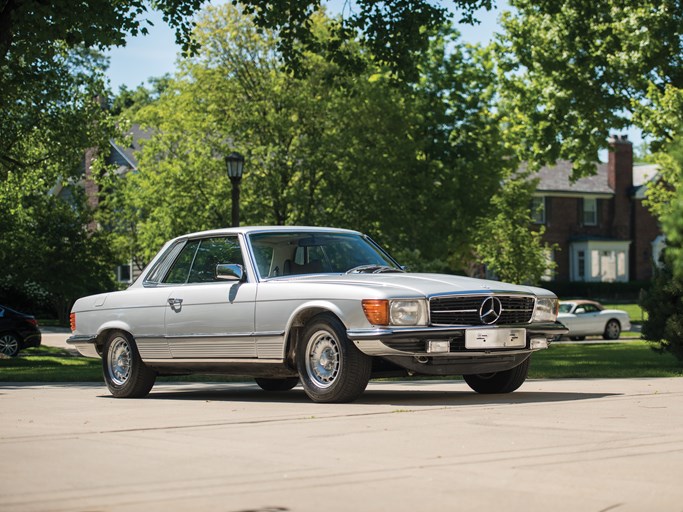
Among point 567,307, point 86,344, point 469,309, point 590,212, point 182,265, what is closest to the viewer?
point 469,309

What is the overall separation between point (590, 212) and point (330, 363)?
6244 cm

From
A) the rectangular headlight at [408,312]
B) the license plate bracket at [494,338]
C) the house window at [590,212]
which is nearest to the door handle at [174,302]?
the rectangular headlight at [408,312]

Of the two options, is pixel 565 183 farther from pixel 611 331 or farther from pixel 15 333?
pixel 15 333

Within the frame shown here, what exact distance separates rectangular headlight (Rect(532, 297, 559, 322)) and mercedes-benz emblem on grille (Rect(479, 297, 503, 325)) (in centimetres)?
62

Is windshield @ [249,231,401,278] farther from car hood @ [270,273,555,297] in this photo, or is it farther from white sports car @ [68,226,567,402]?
car hood @ [270,273,555,297]

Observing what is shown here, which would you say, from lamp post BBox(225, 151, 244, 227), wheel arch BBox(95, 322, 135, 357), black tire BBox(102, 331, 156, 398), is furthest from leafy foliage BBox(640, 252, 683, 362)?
lamp post BBox(225, 151, 244, 227)

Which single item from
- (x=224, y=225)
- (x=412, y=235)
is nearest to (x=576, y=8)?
(x=412, y=235)

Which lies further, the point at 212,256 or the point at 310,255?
the point at 212,256

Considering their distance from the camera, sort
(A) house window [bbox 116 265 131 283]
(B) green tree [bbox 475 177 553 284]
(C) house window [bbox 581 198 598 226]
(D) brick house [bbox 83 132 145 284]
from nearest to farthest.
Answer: (B) green tree [bbox 475 177 553 284] → (D) brick house [bbox 83 132 145 284] → (A) house window [bbox 116 265 131 283] → (C) house window [bbox 581 198 598 226]

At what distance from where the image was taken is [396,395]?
12305 mm

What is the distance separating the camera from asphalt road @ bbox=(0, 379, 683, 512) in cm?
577

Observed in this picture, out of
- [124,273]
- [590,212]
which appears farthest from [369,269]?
[590,212]

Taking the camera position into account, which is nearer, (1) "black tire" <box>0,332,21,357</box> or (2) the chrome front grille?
(2) the chrome front grille

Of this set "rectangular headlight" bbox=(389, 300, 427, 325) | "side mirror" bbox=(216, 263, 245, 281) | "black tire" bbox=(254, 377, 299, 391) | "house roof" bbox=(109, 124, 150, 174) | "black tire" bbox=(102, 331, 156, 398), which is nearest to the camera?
"rectangular headlight" bbox=(389, 300, 427, 325)
